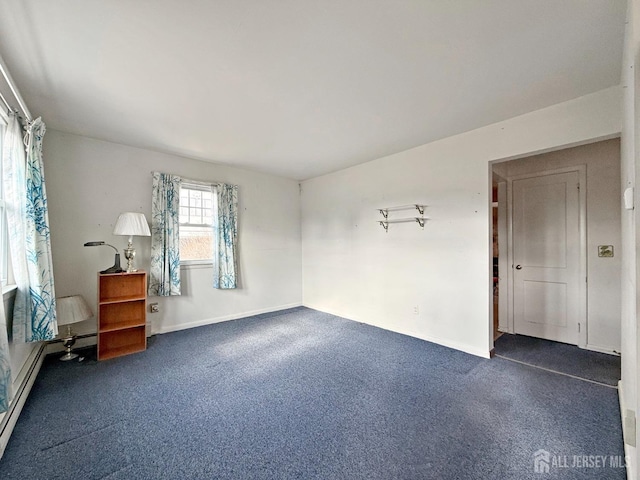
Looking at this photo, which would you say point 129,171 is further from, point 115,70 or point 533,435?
point 533,435

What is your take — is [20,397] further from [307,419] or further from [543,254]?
[543,254]

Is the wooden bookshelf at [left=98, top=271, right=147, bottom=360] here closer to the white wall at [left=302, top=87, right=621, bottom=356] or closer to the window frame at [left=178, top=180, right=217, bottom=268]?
the window frame at [left=178, top=180, right=217, bottom=268]

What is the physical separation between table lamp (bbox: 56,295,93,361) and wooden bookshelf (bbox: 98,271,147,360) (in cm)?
15

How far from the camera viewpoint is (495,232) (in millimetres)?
3949

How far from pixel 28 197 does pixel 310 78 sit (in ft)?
8.37

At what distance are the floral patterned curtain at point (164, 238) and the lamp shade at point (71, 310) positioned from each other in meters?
0.71

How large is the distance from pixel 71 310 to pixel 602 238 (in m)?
5.84

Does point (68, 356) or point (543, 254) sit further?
point (543, 254)

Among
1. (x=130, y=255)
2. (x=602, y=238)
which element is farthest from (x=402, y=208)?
(x=130, y=255)

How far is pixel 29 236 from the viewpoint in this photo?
7.36 feet

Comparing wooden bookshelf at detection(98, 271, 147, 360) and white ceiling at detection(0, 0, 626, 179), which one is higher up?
white ceiling at detection(0, 0, 626, 179)

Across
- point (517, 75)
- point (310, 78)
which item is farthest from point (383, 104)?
point (517, 75)

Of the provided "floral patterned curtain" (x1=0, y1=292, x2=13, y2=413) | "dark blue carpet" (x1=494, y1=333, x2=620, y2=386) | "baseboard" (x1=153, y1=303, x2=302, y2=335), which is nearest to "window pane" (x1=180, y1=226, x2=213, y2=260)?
"baseboard" (x1=153, y1=303, x2=302, y2=335)

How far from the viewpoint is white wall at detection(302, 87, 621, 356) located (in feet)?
8.44
